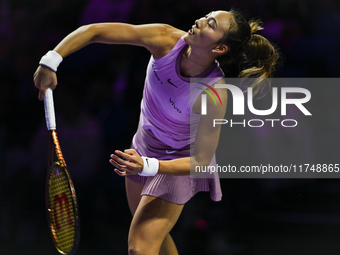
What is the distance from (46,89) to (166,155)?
2.27ft

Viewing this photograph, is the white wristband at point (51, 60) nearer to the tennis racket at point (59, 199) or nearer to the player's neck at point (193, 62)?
the tennis racket at point (59, 199)

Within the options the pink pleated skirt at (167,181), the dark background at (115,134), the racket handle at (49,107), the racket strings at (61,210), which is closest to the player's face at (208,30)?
the pink pleated skirt at (167,181)

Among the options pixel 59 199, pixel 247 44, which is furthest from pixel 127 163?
pixel 247 44

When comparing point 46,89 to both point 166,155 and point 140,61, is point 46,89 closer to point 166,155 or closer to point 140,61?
point 166,155

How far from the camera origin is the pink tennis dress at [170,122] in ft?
6.43

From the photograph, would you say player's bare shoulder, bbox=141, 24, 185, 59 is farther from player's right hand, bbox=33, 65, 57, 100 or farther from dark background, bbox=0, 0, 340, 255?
dark background, bbox=0, 0, 340, 255

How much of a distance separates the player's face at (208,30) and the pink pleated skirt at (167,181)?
0.51m

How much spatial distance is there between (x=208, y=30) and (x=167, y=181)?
0.70m

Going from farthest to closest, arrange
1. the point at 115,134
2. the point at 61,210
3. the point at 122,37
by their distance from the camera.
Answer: the point at 115,134, the point at 122,37, the point at 61,210

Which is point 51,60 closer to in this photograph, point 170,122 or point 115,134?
point 170,122

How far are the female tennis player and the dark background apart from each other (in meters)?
0.75

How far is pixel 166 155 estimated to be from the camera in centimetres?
211

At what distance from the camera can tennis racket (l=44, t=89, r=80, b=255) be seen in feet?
5.38

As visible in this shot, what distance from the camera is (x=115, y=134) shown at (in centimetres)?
284
